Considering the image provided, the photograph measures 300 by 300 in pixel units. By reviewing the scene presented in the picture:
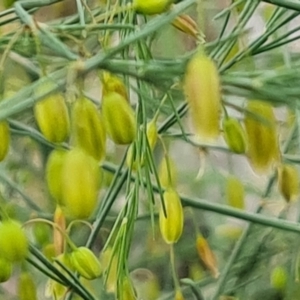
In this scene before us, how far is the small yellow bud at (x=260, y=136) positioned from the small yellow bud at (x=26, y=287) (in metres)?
0.16

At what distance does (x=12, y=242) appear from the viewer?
34 cm

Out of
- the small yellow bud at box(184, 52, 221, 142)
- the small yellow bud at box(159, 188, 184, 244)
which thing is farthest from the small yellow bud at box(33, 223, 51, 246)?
the small yellow bud at box(184, 52, 221, 142)

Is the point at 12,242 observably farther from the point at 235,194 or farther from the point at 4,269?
the point at 235,194

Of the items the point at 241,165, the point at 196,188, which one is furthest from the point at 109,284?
the point at 241,165

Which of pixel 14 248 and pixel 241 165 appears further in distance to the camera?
pixel 241 165

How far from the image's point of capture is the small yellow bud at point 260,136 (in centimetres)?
37

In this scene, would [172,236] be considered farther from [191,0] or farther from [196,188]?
[196,188]

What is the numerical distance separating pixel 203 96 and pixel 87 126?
2.1 inches

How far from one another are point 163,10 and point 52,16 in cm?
59

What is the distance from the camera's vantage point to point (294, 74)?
35 cm

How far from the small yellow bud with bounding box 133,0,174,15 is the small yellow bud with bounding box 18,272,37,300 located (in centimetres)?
21

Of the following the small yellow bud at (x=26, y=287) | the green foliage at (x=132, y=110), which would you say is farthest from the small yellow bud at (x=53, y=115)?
the small yellow bud at (x=26, y=287)

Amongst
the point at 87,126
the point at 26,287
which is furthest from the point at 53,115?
the point at 26,287

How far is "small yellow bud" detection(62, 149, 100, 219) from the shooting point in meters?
0.31
